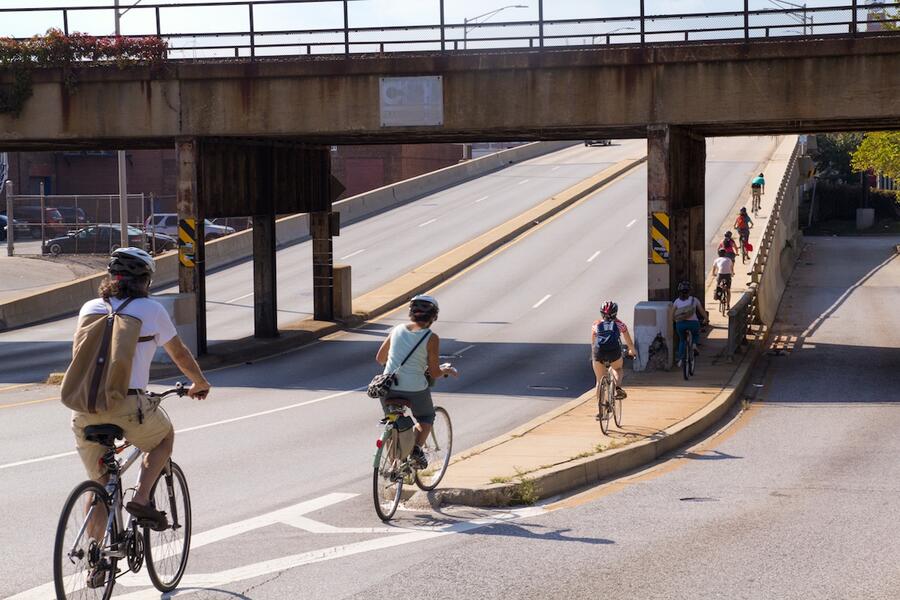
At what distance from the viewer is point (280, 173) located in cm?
3127

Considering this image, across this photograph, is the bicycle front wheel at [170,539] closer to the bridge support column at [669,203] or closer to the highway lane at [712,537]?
the highway lane at [712,537]

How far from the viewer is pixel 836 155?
8706 centimetres

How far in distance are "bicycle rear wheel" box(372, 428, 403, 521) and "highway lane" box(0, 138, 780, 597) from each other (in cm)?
19

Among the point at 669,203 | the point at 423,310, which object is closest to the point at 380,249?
the point at 669,203

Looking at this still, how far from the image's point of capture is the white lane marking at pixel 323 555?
851cm

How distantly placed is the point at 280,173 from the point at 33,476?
62.0ft

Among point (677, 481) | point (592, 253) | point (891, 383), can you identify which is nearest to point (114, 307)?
point (677, 481)

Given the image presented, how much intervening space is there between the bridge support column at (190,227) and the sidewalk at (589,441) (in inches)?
381

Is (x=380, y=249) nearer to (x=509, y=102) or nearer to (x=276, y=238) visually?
(x=276, y=238)

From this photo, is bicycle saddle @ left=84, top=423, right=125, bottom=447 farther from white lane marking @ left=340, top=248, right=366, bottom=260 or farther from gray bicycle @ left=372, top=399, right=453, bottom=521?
white lane marking @ left=340, top=248, right=366, bottom=260

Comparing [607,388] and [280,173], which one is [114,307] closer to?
[607,388]

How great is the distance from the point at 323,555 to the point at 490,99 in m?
17.9

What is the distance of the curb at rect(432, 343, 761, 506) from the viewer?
1141cm

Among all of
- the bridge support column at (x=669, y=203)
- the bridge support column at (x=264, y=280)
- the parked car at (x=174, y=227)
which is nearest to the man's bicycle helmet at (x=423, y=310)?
the bridge support column at (x=669, y=203)
